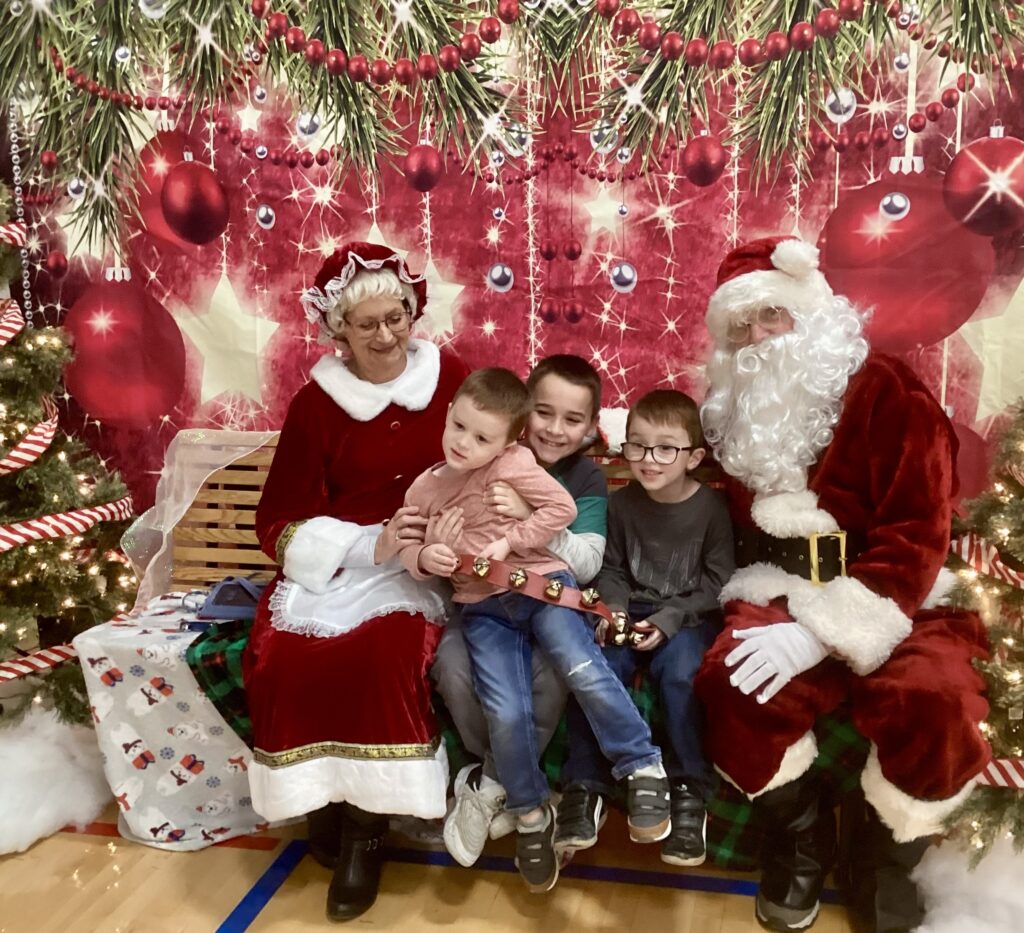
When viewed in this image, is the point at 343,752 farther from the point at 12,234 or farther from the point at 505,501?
the point at 12,234

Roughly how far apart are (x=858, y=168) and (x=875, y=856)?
1.92 meters

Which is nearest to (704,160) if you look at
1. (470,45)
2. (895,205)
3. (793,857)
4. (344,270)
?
(895,205)

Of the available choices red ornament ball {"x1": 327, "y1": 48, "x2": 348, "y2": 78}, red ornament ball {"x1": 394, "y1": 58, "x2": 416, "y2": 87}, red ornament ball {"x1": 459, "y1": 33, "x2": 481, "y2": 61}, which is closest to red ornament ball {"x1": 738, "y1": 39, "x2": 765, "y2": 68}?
red ornament ball {"x1": 459, "y1": 33, "x2": 481, "y2": 61}

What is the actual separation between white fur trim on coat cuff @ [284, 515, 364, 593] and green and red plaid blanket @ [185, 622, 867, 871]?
24 centimetres

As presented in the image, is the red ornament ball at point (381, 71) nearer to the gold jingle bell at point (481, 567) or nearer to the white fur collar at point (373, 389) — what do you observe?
the white fur collar at point (373, 389)

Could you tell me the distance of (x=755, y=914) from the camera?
7.05 ft

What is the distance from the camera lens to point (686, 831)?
202cm

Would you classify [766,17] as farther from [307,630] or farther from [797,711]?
[307,630]

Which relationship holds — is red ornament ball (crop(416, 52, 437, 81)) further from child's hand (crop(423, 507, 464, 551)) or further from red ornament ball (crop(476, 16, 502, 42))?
child's hand (crop(423, 507, 464, 551))

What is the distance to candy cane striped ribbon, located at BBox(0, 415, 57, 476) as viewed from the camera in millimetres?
2818

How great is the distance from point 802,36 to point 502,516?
67.0 inches

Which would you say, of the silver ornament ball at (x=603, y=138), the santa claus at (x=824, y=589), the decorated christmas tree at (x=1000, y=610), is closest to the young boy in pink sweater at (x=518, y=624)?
the santa claus at (x=824, y=589)

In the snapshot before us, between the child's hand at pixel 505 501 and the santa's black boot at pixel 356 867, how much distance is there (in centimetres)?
80

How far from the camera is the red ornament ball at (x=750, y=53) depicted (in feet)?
8.86
